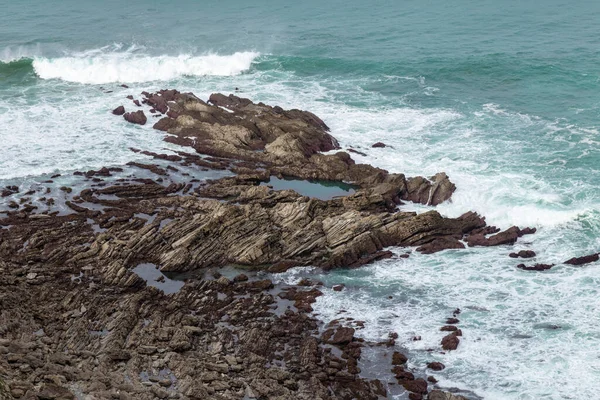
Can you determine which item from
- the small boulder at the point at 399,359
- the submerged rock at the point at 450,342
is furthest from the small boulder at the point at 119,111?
the submerged rock at the point at 450,342

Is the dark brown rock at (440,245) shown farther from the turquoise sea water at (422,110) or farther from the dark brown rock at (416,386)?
the dark brown rock at (416,386)

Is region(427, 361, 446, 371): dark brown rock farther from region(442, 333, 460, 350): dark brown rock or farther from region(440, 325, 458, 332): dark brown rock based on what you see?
region(440, 325, 458, 332): dark brown rock

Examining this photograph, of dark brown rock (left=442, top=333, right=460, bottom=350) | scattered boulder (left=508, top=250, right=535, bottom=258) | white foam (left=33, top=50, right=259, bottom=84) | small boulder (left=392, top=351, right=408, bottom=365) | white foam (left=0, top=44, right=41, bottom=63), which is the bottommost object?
small boulder (left=392, top=351, right=408, bottom=365)

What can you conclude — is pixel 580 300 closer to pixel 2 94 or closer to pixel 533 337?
pixel 533 337

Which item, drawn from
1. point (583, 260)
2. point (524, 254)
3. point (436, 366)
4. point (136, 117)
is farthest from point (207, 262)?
point (136, 117)

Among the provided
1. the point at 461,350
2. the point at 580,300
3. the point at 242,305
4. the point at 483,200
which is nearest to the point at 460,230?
the point at 483,200

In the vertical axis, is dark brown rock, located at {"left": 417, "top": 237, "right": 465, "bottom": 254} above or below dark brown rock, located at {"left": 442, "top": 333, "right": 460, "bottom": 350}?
above

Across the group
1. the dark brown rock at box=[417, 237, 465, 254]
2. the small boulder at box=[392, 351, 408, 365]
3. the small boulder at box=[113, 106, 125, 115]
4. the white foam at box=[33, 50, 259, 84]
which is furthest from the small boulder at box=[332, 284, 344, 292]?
the white foam at box=[33, 50, 259, 84]
